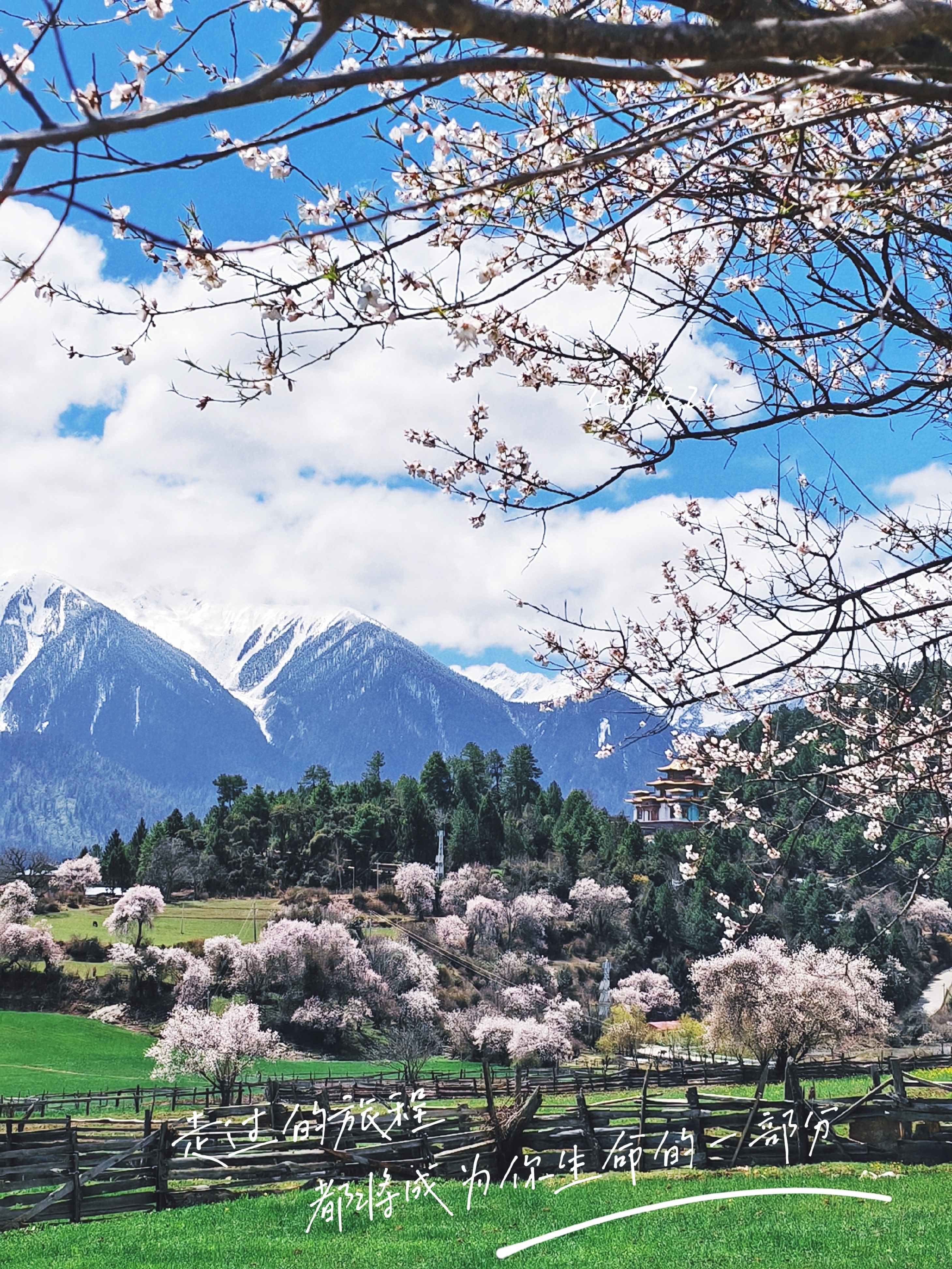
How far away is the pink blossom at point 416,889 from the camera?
213ft

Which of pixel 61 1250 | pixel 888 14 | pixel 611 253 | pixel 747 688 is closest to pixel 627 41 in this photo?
pixel 888 14

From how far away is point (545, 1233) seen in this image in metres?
8.17

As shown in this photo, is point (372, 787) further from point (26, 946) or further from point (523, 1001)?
point (26, 946)

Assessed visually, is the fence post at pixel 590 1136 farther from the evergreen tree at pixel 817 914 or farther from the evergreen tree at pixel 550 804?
the evergreen tree at pixel 550 804

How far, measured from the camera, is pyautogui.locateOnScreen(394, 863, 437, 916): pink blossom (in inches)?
2554

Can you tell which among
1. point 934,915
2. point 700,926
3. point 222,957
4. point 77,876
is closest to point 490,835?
point 700,926

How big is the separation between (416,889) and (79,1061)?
96.3 ft

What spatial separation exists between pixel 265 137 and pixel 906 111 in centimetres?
274

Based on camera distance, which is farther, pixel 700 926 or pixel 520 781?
pixel 520 781

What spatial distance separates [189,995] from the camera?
152 ft

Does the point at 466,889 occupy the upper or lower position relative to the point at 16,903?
lower

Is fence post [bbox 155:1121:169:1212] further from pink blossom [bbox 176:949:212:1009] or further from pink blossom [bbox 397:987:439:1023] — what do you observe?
pink blossom [bbox 176:949:212:1009]

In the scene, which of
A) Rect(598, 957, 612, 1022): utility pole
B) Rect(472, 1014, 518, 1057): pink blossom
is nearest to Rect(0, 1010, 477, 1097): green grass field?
Rect(472, 1014, 518, 1057): pink blossom

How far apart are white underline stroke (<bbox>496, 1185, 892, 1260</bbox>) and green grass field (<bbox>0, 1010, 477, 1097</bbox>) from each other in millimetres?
27170
